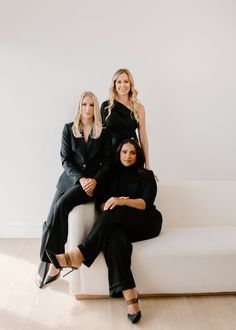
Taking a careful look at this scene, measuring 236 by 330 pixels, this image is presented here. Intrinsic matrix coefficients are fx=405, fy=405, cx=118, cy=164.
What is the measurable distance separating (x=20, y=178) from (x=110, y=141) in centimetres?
158

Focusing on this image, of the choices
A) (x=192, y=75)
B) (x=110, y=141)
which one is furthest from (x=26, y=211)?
(x=192, y=75)

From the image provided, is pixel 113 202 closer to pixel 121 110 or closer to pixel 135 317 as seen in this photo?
pixel 135 317

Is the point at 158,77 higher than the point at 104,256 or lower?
higher

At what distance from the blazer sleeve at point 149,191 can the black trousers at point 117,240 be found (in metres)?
0.10

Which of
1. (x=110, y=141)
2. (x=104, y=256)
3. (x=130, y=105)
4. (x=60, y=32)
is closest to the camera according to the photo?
(x=104, y=256)

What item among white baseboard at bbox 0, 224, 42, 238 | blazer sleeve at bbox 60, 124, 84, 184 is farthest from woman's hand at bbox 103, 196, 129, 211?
white baseboard at bbox 0, 224, 42, 238

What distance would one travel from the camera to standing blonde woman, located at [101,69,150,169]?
3324mm

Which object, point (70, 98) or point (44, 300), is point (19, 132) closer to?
point (70, 98)

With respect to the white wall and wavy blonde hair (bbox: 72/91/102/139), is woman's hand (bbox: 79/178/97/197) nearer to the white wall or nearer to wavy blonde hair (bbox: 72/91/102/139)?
wavy blonde hair (bbox: 72/91/102/139)

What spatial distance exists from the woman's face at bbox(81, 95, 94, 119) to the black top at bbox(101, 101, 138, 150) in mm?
275

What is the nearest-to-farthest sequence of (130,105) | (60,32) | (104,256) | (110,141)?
1. (104,256)
2. (110,141)
3. (130,105)
4. (60,32)

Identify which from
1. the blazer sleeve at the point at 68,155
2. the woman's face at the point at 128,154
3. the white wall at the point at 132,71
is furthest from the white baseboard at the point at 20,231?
the woman's face at the point at 128,154

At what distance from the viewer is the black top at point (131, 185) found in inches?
119

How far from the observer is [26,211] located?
4.45 metres
